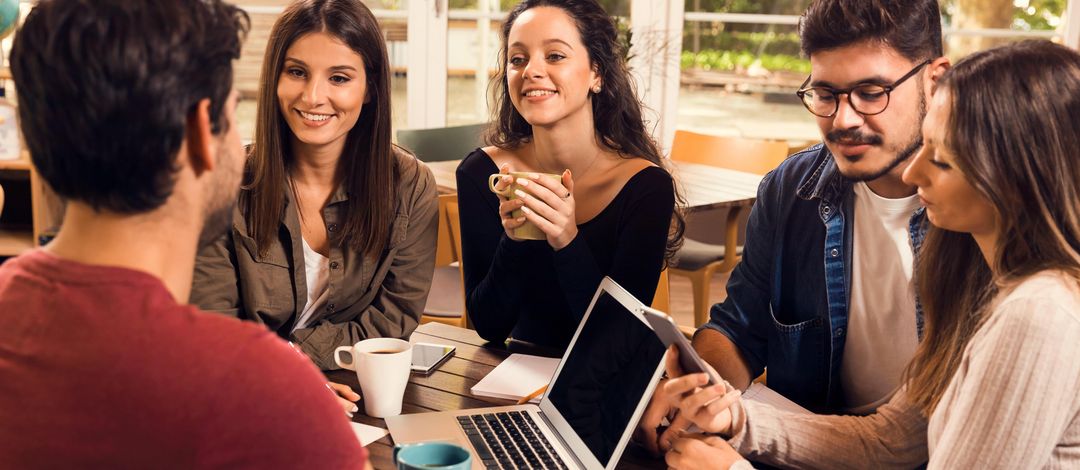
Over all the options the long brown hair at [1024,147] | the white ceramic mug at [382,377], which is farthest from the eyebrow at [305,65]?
the long brown hair at [1024,147]

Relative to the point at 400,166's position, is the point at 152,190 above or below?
above

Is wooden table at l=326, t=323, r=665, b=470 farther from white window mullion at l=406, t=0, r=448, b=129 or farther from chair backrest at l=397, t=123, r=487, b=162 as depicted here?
white window mullion at l=406, t=0, r=448, b=129

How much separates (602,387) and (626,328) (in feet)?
0.28

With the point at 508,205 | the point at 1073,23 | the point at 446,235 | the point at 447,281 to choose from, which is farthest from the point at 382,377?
the point at 1073,23

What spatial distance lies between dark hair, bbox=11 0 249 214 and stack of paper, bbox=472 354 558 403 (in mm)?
774

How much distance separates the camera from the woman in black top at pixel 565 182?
1828mm

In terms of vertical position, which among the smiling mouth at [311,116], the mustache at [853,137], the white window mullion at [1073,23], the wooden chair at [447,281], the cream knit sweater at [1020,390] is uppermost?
the white window mullion at [1073,23]

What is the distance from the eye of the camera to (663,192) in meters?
1.91

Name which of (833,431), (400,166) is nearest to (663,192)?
(400,166)

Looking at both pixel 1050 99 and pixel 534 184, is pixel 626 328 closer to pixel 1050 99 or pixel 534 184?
pixel 534 184

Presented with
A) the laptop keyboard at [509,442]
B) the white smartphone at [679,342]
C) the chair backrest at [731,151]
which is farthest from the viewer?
the chair backrest at [731,151]

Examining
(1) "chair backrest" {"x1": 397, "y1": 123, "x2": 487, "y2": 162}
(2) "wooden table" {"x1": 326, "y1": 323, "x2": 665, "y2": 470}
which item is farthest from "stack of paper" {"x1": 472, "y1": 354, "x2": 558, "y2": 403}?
(1) "chair backrest" {"x1": 397, "y1": 123, "x2": 487, "y2": 162}

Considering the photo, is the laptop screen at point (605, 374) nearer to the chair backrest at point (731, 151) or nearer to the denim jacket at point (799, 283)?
the denim jacket at point (799, 283)

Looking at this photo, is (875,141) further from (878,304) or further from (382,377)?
(382,377)
